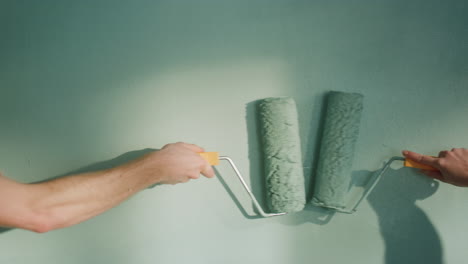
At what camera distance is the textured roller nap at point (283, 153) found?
2.57 ft

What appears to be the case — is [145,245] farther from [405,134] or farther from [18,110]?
[405,134]

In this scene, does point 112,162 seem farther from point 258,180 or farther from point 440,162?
point 440,162

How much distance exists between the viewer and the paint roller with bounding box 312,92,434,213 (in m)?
0.80

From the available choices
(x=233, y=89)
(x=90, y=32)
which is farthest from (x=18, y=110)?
(x=233, y=89)

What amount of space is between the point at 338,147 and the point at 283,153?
0.13 meters

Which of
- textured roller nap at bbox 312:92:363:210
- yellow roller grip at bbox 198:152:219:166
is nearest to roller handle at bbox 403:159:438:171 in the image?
textured roller nap at bbox 312:92:363:210

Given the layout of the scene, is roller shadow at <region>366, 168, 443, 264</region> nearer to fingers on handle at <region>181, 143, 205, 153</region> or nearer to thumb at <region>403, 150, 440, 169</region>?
thumb at <region>403, 150, 440, 169</region>

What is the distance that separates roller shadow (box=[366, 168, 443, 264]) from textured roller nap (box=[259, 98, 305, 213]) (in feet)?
0.67

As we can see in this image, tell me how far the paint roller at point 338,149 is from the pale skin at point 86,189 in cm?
27

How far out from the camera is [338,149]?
798mm

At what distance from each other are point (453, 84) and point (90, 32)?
0.88m

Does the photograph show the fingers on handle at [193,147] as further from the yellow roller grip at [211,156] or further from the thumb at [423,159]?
the thumb at [423,159]

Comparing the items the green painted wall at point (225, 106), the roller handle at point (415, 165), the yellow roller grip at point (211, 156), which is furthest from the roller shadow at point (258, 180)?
the roller handle at point (415, 165)

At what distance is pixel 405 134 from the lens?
86 centimetres
